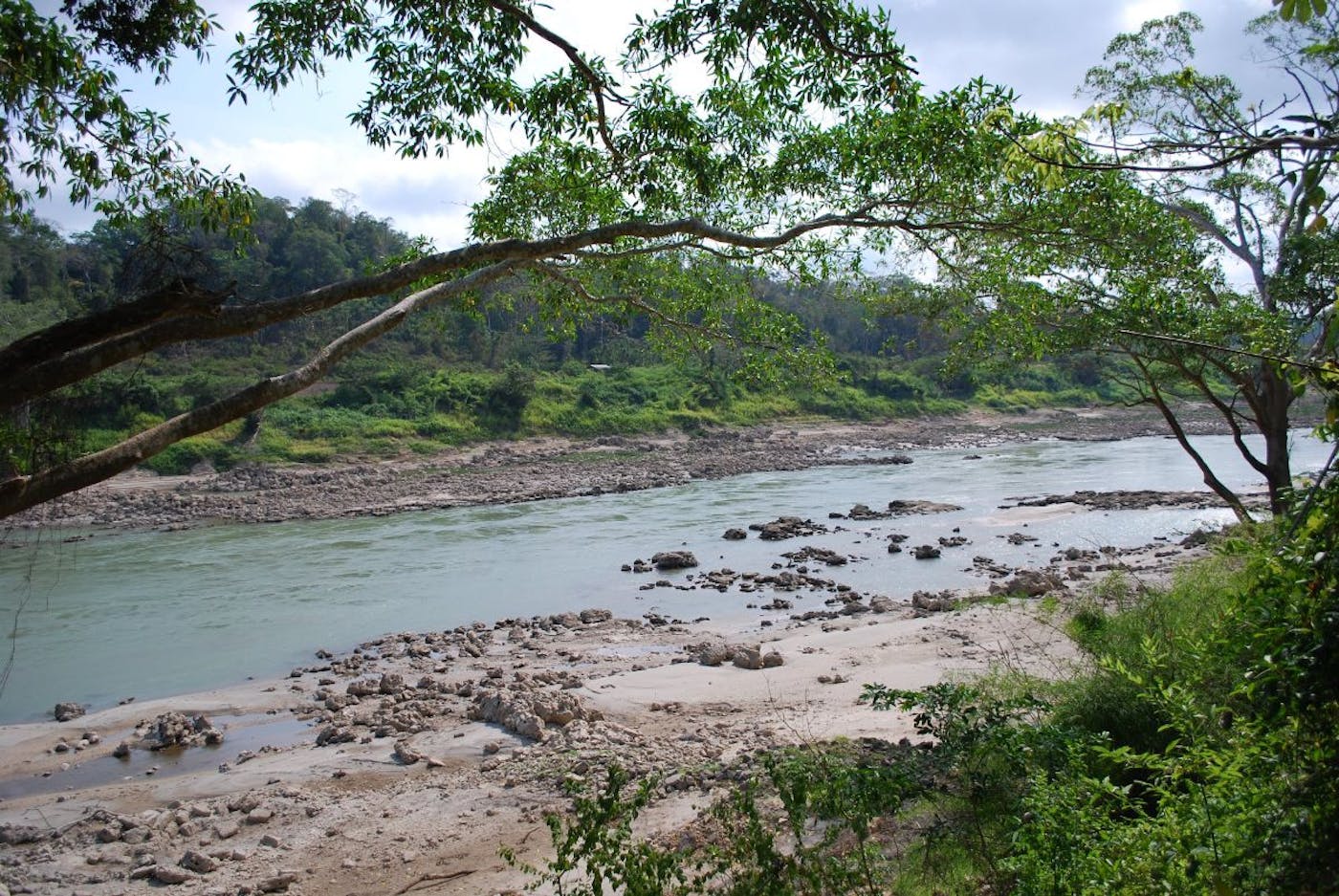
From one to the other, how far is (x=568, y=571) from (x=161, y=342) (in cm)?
1336

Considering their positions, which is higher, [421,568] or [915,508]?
[915,508]

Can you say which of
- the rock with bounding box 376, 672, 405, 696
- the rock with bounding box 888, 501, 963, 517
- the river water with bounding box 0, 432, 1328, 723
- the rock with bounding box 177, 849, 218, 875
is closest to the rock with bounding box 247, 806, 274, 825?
the rock with bounding box 177, 849, 218, 875

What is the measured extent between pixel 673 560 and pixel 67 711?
955cm

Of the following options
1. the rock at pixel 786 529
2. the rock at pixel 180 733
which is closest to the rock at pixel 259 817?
the rock at pixel 180 733

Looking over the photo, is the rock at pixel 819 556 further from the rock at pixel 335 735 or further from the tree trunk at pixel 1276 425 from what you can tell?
the rock at pixel 335 735

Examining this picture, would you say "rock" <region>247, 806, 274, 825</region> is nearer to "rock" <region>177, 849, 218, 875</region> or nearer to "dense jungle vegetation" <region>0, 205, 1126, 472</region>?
"rock" <region>177, 849, 218, 875</region>

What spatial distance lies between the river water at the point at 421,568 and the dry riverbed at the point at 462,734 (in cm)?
101

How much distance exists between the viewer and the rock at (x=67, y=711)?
31.3ft

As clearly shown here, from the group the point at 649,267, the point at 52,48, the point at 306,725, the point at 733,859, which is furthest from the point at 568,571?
the point at 733,859

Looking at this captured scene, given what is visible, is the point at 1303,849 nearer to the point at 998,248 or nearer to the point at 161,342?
the point at 161,342

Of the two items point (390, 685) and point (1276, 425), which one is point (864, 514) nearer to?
point (1276, 425)

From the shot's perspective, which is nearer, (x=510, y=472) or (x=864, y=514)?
(x=864, y=514)

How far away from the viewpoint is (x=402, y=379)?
39500 millimetres

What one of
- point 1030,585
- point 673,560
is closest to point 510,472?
point 673,560
